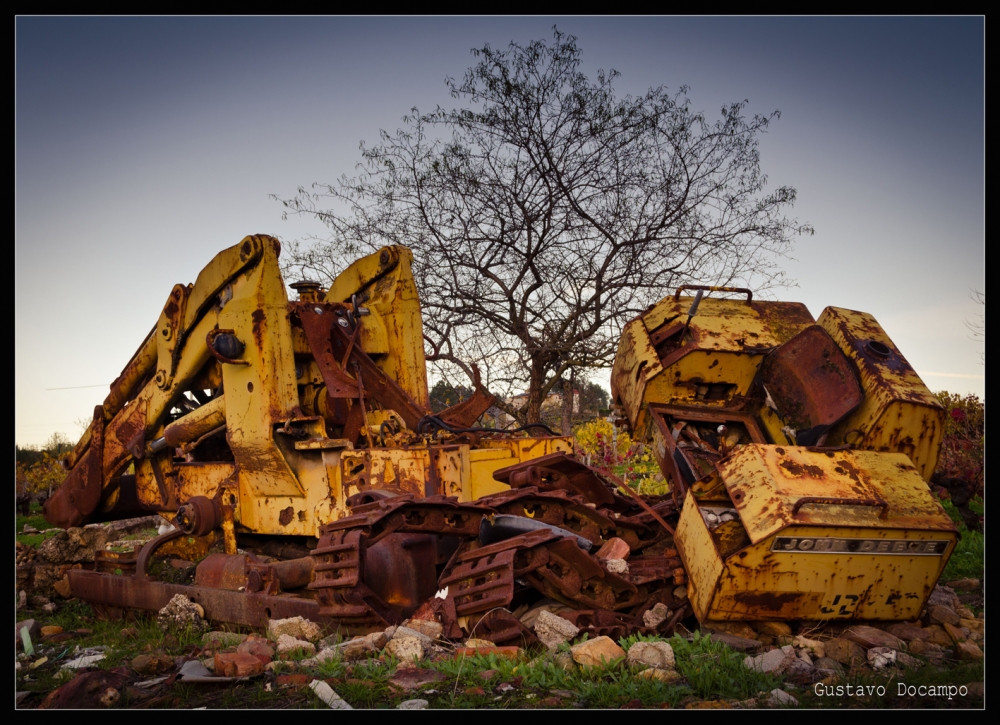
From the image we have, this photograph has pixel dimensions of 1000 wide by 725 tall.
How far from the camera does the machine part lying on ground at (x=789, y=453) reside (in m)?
4.32

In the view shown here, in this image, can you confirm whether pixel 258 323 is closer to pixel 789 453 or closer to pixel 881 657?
pixel 789 453

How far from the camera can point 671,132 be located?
1104cm

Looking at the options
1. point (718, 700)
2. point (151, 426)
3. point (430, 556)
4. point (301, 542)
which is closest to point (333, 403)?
point (301, 542)

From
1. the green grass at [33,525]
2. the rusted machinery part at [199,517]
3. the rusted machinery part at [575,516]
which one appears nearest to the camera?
the rusted machinery part at [575,516]

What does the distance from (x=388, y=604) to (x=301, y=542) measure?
1.79 meters

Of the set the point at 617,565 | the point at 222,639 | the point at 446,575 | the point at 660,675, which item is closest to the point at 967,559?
the point at 617,565

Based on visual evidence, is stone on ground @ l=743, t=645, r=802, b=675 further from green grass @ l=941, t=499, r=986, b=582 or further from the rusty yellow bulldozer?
green grass @ l=941, t=499, r=986, b=582

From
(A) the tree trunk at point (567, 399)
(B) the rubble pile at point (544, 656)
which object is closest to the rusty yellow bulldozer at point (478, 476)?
(B) the rubble pile at point (544, 656)

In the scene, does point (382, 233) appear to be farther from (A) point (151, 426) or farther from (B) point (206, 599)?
(B) point (206, 599)

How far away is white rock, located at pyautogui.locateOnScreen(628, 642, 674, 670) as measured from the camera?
404 centimetres

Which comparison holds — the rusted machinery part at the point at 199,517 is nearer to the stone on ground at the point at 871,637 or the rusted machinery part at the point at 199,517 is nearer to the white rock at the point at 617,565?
the white rock at the point at 617,565
